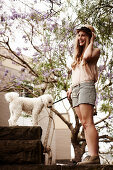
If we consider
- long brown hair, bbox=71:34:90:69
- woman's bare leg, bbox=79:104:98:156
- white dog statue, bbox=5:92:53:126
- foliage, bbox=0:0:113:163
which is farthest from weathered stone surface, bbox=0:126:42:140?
foliage, bbox=0:0:113:163

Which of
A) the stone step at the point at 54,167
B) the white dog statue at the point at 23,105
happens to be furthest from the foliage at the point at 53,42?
the stone step at the point at 54,167

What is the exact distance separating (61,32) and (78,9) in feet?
2.18

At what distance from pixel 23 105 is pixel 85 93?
1.45m

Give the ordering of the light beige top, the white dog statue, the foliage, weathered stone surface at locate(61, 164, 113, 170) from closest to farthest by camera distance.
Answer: weathered stone surface at locate(61, 164, 113, 170), the light beige top, the white dog statue, the foliage

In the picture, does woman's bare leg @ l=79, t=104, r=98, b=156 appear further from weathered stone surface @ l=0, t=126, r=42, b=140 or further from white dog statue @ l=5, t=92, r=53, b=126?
white dog statue @ l=5, t=92, r=53, b=126

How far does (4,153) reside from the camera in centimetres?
215

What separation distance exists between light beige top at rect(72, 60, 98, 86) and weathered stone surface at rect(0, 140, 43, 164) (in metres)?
0.68

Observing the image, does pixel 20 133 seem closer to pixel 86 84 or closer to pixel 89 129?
pixel 89 129

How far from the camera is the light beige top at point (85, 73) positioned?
233cm

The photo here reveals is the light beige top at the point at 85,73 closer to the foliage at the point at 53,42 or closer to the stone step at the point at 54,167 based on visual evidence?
the stone step at the point at 54,167

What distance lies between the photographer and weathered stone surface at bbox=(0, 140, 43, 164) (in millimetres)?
2117

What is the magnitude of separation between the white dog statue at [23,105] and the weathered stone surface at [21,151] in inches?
45.4

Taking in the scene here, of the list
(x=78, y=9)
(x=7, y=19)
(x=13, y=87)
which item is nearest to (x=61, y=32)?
(x=78, y=9)

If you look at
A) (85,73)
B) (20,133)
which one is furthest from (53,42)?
(20,133)
